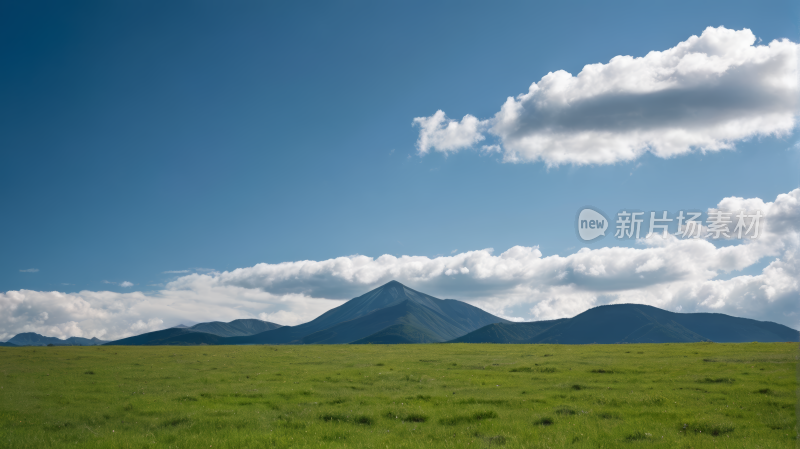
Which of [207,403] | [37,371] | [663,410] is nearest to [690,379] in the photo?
[663,410]

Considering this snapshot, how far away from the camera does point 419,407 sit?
22.3m

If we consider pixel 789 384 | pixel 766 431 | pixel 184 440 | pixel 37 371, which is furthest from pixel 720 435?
pixel 37 371

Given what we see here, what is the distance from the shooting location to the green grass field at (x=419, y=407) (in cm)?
1686

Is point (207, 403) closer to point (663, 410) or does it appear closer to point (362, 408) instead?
point (362, 408)

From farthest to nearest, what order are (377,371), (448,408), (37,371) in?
1. (37,371)
2. (377,371)
3. (448,408)

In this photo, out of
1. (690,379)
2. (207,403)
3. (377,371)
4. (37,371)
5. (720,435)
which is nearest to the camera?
(720,435)

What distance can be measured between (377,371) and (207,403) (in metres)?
17.1

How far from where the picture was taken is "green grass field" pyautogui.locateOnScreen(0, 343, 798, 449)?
16859mm

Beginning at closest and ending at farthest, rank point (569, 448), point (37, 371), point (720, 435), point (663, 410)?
1. point (569, 448)
2. point (720, 435)
3. point (663, 410)
4. point (37, 371)

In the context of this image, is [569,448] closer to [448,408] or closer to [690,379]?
[448,408]

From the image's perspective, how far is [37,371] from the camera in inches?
1751

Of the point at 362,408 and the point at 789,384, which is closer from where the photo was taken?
the point at 362,408

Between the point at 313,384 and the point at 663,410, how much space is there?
22.3 meters

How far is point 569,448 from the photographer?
15.2m
